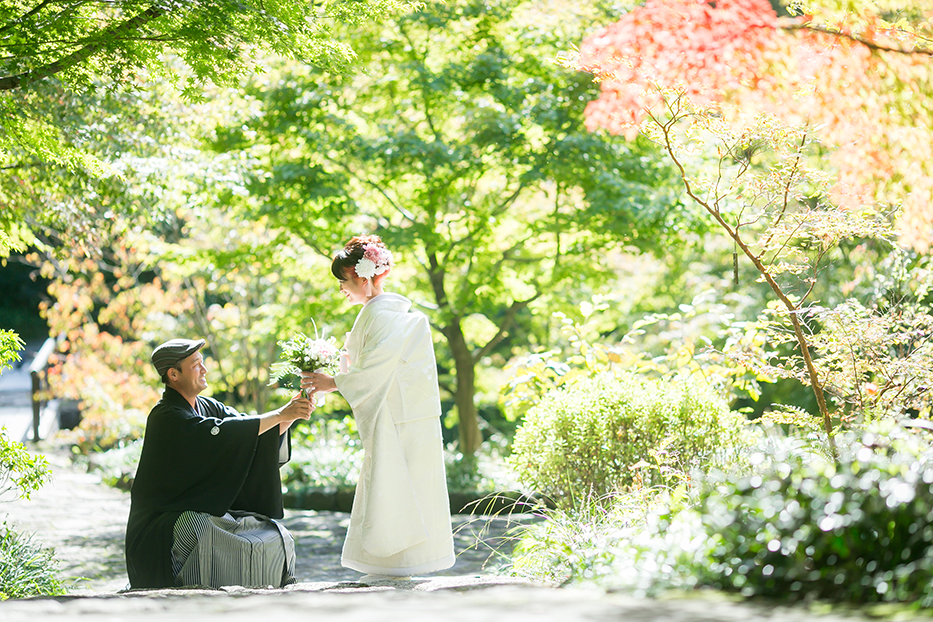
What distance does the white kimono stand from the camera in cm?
385

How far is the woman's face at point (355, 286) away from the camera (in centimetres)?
411

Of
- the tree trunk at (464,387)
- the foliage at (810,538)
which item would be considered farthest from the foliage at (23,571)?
the tree trunk at (464,387)

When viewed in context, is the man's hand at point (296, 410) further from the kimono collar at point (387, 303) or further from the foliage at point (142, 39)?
the foliage at point (142, 39)

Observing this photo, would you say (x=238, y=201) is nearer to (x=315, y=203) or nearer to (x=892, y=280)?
(x=315, y=203)

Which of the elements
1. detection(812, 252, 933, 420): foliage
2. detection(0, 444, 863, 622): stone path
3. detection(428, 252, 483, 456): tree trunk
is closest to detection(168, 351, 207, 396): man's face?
detection(0, 444, 863, 622): stone path

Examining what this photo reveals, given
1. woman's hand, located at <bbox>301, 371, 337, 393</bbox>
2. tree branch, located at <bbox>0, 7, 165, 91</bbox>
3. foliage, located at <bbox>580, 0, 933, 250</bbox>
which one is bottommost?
woman's hand, located at <bbox>301, 371, 337, 393</bbox>

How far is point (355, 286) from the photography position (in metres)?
4.12

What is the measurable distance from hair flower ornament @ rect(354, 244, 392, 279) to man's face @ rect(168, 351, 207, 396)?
90 cm

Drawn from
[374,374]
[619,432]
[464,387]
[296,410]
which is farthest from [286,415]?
[464,387]

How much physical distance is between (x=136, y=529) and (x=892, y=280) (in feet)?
16.1

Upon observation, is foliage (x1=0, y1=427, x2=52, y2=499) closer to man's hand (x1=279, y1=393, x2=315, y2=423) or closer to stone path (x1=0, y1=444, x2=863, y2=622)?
stone path (x1=0, y1=444, x2=863, y2=622)

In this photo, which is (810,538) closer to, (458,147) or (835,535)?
(835,535)

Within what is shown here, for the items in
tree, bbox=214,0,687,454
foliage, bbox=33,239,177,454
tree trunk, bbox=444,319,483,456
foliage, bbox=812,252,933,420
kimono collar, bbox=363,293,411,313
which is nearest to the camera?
kimono collar, bbox=363,293,411,313

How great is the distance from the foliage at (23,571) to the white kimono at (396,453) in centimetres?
151
